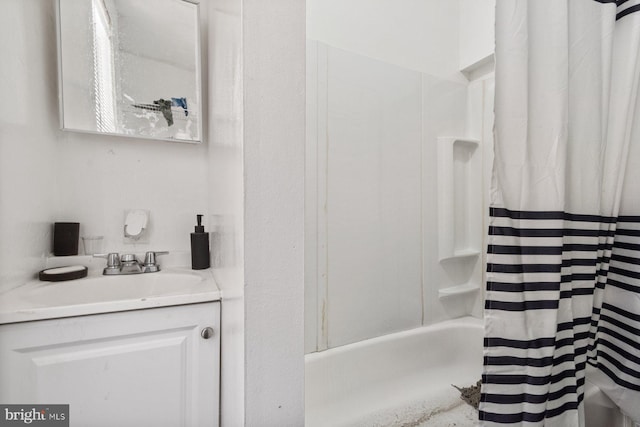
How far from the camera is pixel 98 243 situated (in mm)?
1217

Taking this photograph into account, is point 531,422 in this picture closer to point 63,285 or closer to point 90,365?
point 90,365

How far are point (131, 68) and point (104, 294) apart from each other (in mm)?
920

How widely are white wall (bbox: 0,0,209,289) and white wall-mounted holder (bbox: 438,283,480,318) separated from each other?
1414 millimetres

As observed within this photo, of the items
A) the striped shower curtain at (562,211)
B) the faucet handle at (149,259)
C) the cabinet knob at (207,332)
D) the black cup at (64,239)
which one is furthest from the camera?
the faucet handle at (149,259)

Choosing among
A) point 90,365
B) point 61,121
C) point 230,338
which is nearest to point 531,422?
point 230,338

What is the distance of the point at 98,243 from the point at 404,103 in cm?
159

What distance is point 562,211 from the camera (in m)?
0.72

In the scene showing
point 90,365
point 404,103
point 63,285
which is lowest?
point 90,365

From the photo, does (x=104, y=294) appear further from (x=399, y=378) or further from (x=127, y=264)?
(x=399, y=378)

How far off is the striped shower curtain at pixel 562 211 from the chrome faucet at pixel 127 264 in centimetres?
122

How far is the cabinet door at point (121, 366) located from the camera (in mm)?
725

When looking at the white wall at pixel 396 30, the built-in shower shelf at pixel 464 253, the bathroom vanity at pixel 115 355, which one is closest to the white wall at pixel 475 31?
the white wall at pixel 396 30

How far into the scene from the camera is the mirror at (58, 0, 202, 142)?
1.15 metres

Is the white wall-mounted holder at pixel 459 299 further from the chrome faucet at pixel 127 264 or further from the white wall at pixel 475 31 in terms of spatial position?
the chrome faucet at pixel 127 264
